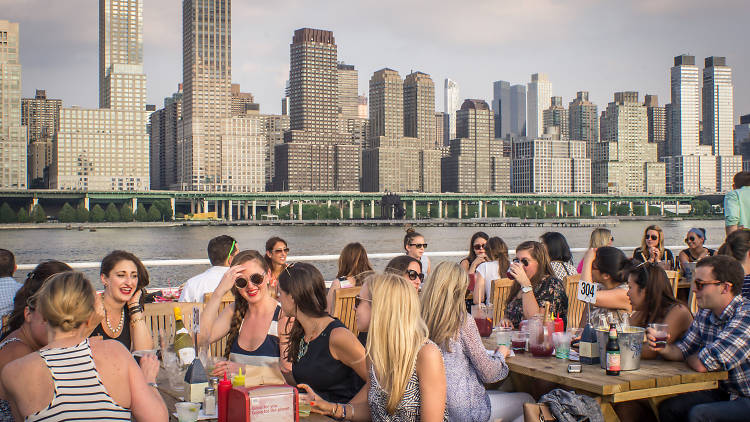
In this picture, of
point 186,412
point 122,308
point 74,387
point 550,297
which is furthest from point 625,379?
point 122,308

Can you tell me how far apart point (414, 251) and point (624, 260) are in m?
2.88

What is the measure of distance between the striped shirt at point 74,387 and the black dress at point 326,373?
1211 millimetres

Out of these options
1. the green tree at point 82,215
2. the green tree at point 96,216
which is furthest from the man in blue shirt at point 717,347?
the green tree at point 82,215

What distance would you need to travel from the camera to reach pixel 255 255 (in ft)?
15.3

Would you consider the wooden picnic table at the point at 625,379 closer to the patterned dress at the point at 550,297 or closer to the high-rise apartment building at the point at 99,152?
the patterned dress at the point at 550,297

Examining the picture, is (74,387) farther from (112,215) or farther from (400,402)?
(112,215)

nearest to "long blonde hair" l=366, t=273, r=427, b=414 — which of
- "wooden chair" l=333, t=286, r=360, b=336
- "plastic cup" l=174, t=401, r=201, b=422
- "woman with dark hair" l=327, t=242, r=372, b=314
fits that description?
"plastic cup" l=174, t=401, r=201, b=422

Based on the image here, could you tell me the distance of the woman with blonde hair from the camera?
3.62 m

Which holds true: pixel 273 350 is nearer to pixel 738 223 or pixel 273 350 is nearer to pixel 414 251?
pixel 414 251

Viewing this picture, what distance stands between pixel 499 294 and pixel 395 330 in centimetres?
346

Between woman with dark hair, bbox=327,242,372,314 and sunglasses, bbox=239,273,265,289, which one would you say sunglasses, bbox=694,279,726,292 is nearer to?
sunglasses, bbox=239,273,265,289

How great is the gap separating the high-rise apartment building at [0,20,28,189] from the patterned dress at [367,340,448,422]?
640 ft

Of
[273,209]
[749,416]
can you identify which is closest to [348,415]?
[749,416]

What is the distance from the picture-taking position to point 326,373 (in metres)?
3.74
